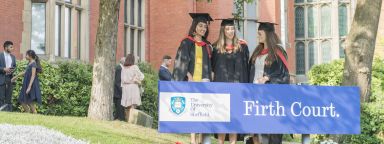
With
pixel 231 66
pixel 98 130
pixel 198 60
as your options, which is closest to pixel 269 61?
pixel 231 66

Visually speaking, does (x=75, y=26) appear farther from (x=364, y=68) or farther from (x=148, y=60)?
(x=364, y=68)

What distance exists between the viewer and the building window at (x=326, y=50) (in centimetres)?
3028

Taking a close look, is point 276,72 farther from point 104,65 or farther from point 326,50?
point 326,50

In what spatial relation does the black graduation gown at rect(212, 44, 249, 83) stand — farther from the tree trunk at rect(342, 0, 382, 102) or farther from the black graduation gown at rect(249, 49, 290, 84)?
the tree trunk at rect(342, 0, 382, 102)

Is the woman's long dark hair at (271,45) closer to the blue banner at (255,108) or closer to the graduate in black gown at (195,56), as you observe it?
the blue banner at (255,108)

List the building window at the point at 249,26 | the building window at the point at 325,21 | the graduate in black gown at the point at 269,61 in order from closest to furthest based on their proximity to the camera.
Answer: the graduate in black gown at the point at 269,61
the building window at the point at 249,26
the building window at the point at 325,21

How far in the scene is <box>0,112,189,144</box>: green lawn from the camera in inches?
387

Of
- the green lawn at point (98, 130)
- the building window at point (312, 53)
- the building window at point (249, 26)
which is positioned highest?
the building window at point (249, 26)

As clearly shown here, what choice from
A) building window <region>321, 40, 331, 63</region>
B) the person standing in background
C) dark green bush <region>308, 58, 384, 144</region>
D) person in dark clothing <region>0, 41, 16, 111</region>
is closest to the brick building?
building window <region>321, 40, 331, 63</region>

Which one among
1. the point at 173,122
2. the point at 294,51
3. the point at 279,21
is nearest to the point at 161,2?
the point at 279,21

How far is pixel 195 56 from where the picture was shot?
9125 mm

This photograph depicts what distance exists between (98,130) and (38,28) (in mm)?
6973

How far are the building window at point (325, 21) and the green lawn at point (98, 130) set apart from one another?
18.5 m

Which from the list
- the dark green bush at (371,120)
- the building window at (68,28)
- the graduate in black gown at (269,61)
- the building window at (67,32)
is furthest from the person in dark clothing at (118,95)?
the graduate in black gown at (269,61)
